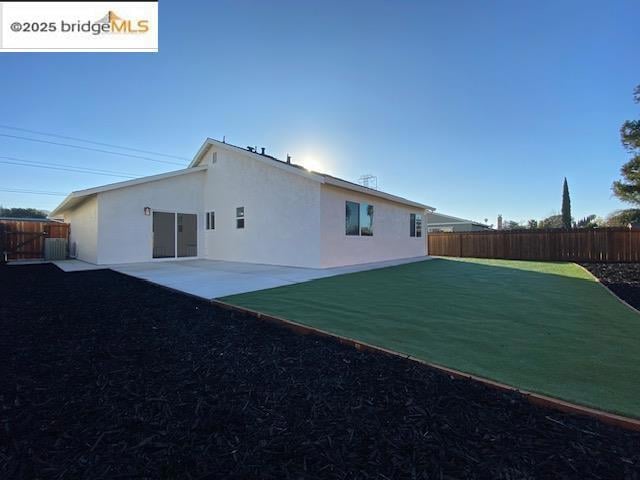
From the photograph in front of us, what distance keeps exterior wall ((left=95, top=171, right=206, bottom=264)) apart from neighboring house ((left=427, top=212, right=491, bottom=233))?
82.3 ft

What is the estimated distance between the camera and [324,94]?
1062cm

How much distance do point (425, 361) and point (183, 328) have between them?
3049 millimetres

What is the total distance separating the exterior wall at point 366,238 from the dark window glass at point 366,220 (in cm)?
20

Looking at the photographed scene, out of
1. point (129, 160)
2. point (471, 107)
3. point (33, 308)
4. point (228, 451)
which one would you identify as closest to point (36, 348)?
point (33, 308)

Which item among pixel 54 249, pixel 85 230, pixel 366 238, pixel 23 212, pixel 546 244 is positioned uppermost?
pixel 23 212

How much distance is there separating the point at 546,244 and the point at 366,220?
10.5m

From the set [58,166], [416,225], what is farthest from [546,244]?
[58,166]

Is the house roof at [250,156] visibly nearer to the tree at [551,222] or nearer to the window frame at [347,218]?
the window frame at [347,218]

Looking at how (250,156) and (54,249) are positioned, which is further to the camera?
(54,249)

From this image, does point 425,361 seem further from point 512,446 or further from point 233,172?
point 233,172

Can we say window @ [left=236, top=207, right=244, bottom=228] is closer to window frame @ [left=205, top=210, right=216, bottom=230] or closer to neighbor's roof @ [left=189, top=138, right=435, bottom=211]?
window frame @ [left=205, top=210, right=216, bottom=230]

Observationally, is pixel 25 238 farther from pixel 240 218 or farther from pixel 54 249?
pixel 240 218

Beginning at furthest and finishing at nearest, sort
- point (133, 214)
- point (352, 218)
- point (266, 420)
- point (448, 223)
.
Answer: point (448, 223) < point (133, 214) < point (352, 218) < point (266, 420)

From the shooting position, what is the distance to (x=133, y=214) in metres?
12.1
